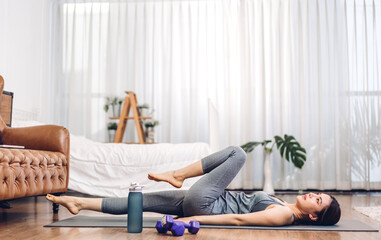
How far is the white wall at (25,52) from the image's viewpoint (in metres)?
4.54

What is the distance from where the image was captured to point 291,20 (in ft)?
17.8

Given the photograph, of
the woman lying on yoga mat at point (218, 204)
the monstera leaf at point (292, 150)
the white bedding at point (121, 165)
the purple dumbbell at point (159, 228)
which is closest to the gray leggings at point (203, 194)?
the woman lying on yoga mat at point (218, 204)

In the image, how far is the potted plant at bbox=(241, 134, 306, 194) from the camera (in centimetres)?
501

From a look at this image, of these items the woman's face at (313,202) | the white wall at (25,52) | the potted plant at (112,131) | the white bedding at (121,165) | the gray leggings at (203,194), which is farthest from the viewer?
the potted plant at (112,131)

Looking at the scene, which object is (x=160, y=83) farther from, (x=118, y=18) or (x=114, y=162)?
(x=114, y=162)

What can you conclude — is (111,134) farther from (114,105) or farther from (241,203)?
(241,203)

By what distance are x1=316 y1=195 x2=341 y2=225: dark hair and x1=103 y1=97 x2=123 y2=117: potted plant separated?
11.6ft

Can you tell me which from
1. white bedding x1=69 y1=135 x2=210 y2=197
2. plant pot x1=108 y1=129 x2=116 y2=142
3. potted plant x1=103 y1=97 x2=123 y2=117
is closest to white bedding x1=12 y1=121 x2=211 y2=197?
white bedding x1=69 y1=135 x2=210 y2=197

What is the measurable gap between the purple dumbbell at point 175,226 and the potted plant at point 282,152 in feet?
9.62

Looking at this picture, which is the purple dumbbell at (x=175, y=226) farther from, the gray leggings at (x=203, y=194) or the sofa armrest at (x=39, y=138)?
the sofa armrest at (x=39, y=138)

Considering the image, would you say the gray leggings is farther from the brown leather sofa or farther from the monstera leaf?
the monstera leaf

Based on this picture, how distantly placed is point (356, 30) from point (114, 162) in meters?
3.46

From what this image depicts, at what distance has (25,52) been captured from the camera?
4.98m

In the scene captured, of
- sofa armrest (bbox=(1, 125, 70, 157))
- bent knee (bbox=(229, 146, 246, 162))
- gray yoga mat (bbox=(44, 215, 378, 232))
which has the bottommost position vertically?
gray yoga mat (bbox=(44, 215, 378, 232))
